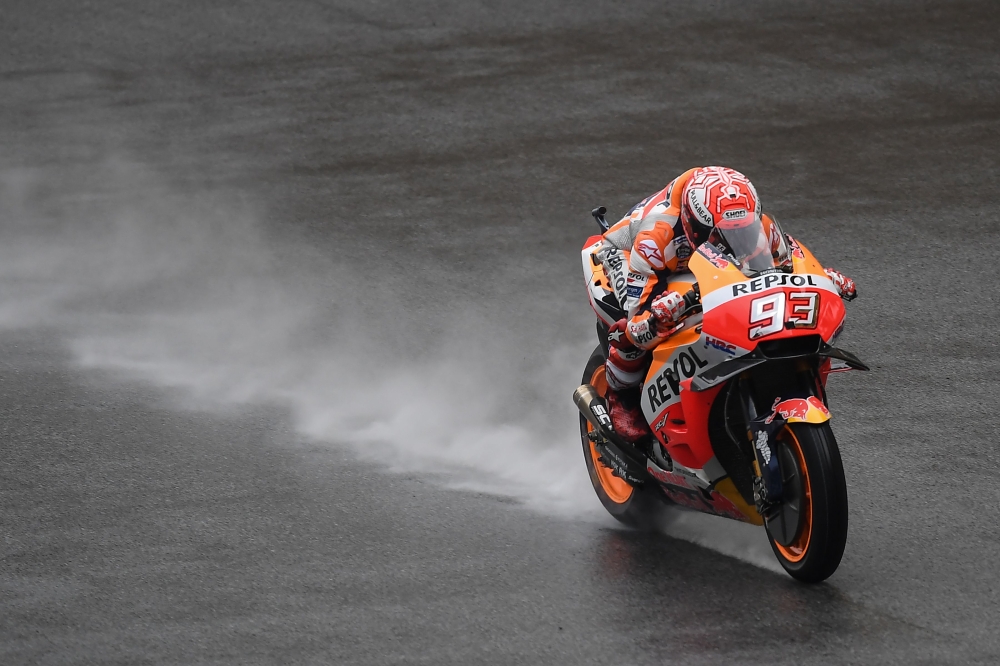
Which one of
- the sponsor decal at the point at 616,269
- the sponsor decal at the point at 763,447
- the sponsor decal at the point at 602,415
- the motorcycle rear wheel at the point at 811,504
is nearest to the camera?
the motorcycle rear wheel at the point at 811,504

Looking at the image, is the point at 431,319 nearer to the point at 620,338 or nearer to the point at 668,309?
the point at 620,338

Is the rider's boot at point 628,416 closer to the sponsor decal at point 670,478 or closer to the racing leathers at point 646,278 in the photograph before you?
the racing leathers at point 646,278

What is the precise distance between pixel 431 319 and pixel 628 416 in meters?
3.34

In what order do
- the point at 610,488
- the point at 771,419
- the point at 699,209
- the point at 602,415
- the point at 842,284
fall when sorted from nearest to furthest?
1. the point at 771,419
2. the point at 699,209
3. the point at 842,284
4. the point at 602,415
5. the point at 610,488

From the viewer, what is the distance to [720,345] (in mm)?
5410

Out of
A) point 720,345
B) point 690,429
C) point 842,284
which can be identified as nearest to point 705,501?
point 690,429

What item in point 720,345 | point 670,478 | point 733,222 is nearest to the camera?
point 720,345

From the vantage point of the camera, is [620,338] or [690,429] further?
[620,338]

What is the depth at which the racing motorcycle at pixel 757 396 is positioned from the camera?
5.21 m

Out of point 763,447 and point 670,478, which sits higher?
point 763,447

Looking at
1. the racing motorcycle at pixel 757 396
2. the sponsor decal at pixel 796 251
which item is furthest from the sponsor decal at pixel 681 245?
the sponsor decal at pixel 796 251

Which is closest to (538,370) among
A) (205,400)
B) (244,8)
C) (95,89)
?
(205,400)

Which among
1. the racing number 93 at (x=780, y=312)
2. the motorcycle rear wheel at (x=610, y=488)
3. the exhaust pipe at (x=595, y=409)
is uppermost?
the racing number 93 at (x=780, y=312)

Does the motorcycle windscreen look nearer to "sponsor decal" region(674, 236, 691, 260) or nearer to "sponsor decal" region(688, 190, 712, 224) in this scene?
"sponsor decal" region(688, 190, 712, 224)
